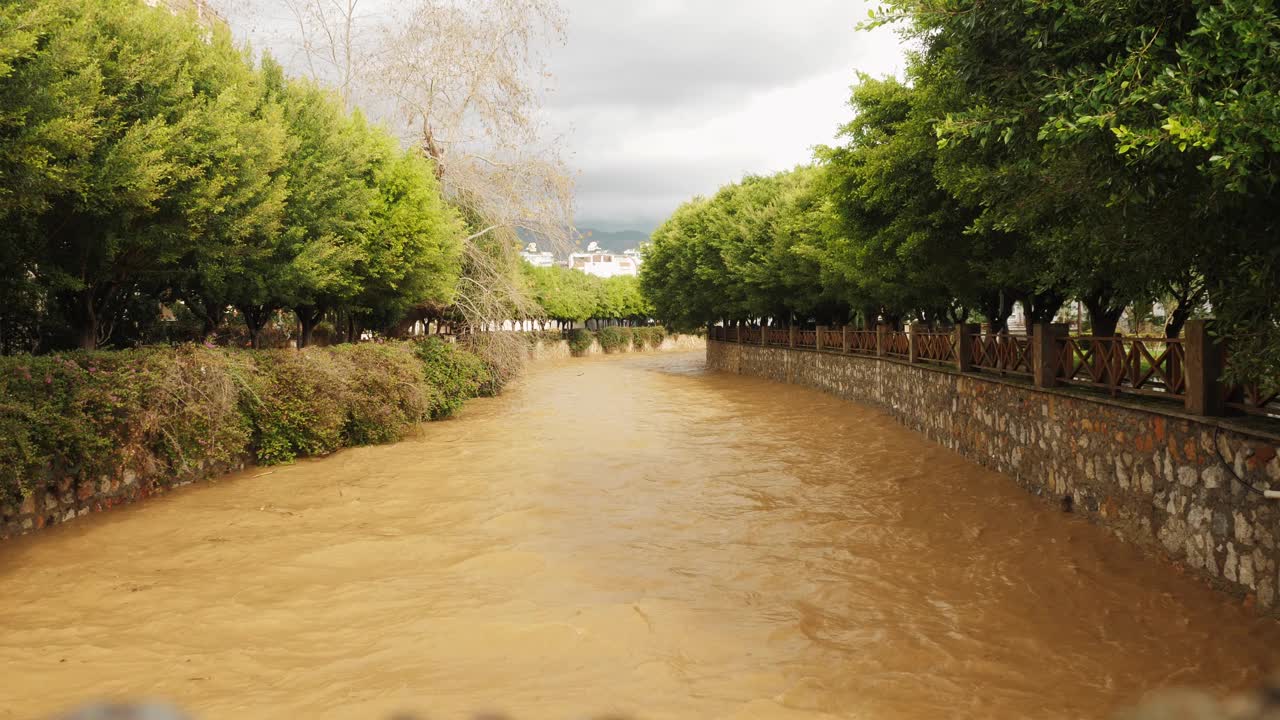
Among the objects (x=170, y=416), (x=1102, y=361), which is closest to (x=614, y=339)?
(x=170, y=416)

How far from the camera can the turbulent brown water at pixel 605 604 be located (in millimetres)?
A: 5496

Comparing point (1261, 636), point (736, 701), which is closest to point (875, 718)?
point (736, 701)

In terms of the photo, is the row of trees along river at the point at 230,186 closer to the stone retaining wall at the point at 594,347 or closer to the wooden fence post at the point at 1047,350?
the wooden fence post at the point at 1047,350

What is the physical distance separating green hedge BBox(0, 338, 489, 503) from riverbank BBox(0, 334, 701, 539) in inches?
0.7

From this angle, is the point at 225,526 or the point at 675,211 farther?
the point at 675,211

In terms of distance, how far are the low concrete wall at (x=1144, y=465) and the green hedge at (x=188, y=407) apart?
11548mm

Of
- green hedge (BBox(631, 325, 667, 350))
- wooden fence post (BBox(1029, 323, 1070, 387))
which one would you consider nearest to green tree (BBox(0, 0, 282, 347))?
wooden fence post (BBox(1029, 323, 1070, 387))

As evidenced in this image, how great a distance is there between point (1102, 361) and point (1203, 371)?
2435 millimetres

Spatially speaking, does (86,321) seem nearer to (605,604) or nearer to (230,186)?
(230,186)

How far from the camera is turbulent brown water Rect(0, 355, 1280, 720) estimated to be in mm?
5496

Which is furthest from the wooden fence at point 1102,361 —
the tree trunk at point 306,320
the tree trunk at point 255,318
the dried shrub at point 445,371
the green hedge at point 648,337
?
the green hedge at point 648,337

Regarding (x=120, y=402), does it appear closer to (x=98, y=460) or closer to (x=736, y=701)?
(x=98, y=460)

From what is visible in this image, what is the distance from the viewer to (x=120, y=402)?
9.88m

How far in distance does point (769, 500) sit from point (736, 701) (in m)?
6.54
